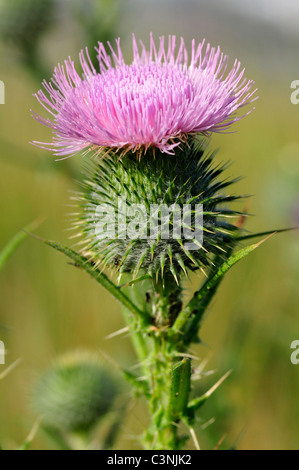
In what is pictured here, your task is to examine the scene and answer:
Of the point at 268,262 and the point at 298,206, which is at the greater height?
the point at 298,206

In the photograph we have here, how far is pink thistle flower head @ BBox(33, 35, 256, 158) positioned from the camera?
2.10 meters

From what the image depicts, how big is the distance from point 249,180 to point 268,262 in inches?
78.4

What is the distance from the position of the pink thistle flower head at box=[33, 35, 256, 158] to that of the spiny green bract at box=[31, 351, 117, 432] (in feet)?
6.99

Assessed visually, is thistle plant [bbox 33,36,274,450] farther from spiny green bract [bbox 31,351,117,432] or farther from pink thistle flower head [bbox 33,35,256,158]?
spiny green bract [bbox 31,351,117,432]

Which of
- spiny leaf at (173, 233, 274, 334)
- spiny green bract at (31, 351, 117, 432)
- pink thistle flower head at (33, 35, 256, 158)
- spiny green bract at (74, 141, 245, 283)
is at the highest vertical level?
pink thistle flower head at (33, 35, 256, 158)

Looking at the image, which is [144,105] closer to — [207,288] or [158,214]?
[158,214]

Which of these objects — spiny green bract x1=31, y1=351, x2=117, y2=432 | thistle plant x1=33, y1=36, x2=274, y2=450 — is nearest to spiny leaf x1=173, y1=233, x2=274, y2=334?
thistle plant x1=33, y1=36, x2=274, y2=450

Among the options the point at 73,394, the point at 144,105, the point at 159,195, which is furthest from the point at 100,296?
the point at 144,105

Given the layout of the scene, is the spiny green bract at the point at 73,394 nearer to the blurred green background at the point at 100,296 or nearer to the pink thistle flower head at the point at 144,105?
the blurred green background at the point at 100,296

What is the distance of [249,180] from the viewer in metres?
8.39

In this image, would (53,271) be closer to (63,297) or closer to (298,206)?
(63,297)

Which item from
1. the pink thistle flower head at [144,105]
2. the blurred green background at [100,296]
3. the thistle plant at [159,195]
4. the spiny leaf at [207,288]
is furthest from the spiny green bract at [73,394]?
the pink thistle flower head at [144,105]
